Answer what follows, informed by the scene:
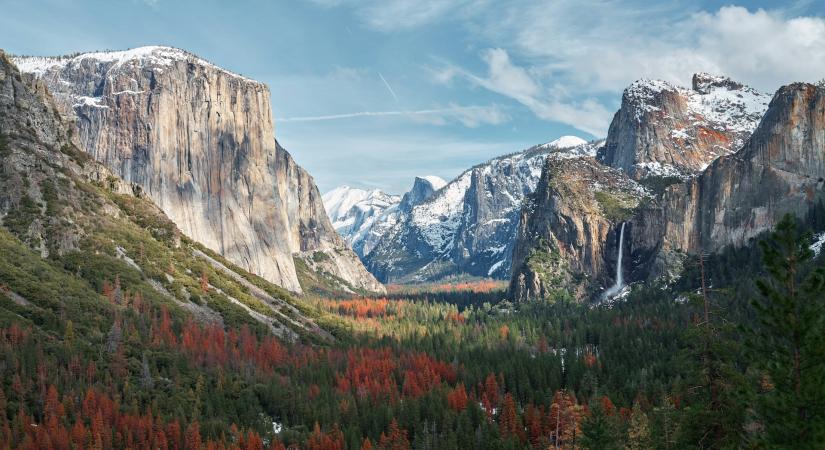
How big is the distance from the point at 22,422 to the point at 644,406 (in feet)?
315

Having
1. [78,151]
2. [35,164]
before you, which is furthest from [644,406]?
[78,151]

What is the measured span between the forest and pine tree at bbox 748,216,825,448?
0.21 meters

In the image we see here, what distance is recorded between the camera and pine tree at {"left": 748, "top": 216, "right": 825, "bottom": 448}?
2912cm

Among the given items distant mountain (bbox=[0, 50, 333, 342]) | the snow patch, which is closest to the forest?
distant mountain (bbox=[0, 50, 333, 342])

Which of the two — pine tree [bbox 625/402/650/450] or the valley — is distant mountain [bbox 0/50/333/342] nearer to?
the valley

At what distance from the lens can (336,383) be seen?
138 metres

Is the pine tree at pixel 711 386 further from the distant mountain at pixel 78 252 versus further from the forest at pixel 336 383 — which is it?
the distant mountain at pixel 78 252

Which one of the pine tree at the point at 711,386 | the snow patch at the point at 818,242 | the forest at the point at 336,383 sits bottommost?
the forest at the point at 336,383

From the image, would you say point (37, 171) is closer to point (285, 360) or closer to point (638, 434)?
point (285, 360)

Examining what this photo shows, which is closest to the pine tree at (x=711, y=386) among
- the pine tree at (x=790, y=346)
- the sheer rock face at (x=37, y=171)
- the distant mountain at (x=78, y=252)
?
the pine tree at (x=790, y=346)

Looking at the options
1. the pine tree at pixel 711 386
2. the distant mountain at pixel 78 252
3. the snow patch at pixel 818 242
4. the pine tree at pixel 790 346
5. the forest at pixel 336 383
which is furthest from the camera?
the snow patch at pixel 818 242

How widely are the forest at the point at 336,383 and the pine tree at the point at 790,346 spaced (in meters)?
0.21

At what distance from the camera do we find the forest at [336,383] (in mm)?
42250

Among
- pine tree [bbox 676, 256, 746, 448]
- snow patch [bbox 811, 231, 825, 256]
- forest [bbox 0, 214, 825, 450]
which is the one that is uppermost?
snow patch [bbox 811, 231, 825, 256]
